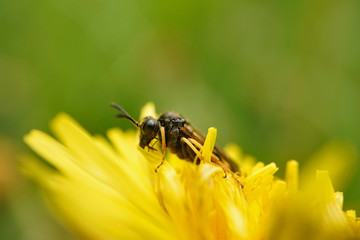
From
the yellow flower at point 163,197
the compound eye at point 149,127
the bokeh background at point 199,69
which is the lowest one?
the yellow flower at point 163,197

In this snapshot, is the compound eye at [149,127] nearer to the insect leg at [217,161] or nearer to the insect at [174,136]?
the insect at [174,136]

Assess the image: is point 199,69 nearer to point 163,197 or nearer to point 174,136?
point 174,136

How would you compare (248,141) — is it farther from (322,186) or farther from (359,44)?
(322,186)

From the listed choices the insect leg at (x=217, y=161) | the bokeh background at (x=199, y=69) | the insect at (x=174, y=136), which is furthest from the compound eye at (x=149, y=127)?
the bokeh background at (x=199, y=69)

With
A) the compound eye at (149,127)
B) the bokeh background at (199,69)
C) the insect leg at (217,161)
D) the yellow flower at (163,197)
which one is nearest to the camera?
the yellow flower at (163,197)

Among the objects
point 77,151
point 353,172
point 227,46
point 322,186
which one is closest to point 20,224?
point 77,151

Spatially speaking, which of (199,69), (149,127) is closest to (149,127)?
(149,127)

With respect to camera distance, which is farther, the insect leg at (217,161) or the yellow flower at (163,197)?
the insect leg at (217,161)
